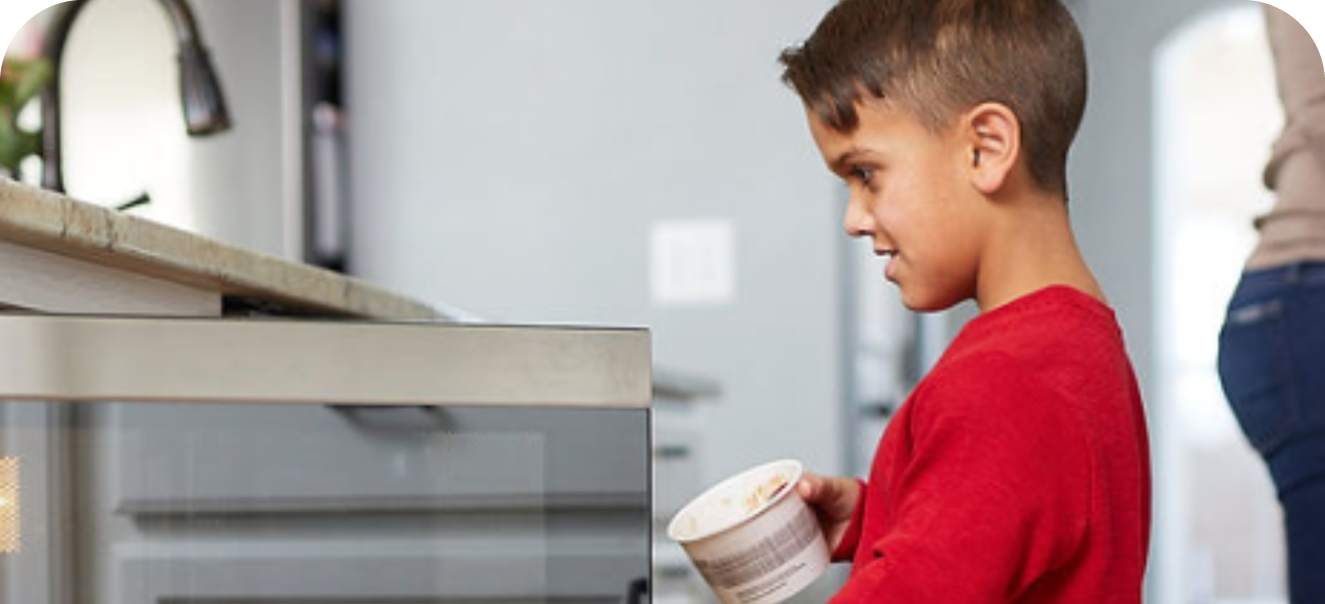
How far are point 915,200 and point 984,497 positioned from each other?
21 cm

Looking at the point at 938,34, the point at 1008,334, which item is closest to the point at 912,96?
the point at 938,34

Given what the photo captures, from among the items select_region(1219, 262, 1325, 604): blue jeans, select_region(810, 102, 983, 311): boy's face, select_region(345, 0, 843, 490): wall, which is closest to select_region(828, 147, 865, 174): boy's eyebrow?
select_region(810, 102, 983, 311): boy's face

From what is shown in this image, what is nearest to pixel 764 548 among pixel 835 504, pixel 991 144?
pixel 835 504

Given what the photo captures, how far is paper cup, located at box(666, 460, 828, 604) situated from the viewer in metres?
1.10

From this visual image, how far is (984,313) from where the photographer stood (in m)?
1.15

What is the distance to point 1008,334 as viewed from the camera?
109 centimetres

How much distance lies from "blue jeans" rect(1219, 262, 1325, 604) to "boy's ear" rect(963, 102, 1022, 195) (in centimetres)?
58

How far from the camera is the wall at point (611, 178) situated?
289cm

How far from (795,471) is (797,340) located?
5.59 ft

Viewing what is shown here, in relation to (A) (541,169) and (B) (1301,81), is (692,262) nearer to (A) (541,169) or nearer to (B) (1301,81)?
(A) (541,169)

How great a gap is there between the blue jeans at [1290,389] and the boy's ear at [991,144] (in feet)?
1.89

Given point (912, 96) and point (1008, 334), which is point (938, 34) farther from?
point (1008, 334)

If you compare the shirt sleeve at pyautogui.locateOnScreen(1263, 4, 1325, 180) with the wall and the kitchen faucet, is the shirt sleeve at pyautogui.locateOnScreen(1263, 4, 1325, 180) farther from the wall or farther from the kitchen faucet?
the wall

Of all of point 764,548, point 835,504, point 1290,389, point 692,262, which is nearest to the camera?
point 764,548
